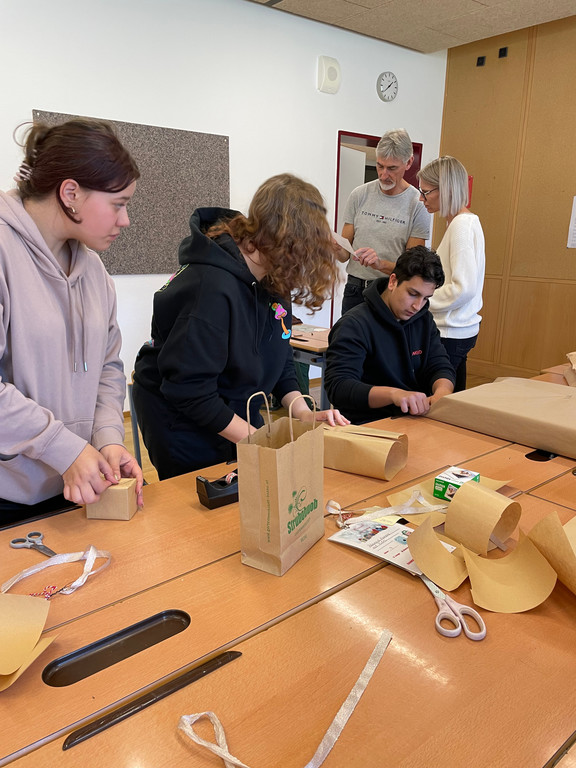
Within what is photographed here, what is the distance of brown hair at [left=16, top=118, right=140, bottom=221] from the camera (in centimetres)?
105

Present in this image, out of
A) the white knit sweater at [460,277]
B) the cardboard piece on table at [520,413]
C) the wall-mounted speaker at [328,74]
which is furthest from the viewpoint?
the wall-mounted speaker at [328,74]

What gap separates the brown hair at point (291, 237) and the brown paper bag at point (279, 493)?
0.49m

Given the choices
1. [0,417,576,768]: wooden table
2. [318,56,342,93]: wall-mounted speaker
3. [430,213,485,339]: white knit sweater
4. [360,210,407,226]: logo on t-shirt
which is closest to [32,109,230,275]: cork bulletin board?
[318,56,342,93]: wall-mounted speaker

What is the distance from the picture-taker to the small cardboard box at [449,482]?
114cm

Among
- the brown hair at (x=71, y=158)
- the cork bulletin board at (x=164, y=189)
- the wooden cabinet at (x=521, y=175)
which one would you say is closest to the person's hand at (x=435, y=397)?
the brown hair at (x=71, y=158)

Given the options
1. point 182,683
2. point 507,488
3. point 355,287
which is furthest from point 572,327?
point 182,683

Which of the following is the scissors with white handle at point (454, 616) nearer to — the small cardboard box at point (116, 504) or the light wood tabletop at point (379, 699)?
the light wood tabletop at point (379, 699)

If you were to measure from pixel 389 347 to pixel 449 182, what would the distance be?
1.10m

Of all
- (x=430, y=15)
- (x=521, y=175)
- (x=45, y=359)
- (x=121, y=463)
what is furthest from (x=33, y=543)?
(x=521, y=175)

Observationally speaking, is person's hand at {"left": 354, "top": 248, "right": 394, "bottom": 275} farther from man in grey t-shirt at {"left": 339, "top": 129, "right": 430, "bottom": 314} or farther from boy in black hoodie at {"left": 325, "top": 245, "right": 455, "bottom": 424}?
boy in black hoodie at {"left": 325, "top": 245, "right": 455, "bottom": 424}

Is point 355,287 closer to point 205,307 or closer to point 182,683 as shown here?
point 205,307

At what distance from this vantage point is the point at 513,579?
0.90 metres

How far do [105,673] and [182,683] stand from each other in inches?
4.0

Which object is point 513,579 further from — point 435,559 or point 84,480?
point 84,480
